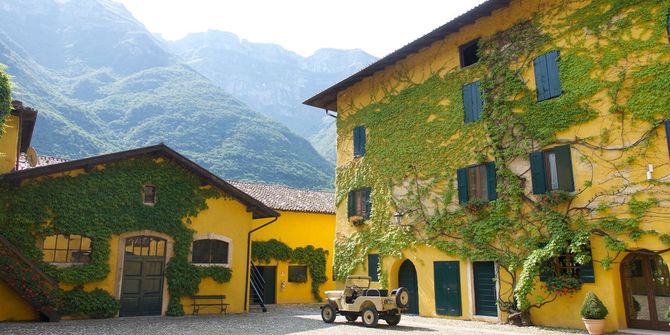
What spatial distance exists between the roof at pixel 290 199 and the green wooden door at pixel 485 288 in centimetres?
1128

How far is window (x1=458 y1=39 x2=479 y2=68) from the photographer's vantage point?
16.0 meters

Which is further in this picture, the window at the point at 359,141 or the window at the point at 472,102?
the window at the point at 359,141

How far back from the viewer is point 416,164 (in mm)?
17000

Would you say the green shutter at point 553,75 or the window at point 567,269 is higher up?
the green shutter at point 553,75

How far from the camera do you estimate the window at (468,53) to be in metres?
16.0

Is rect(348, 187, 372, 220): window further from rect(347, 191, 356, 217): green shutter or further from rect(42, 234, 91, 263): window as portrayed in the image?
rect(42, 234, 91, 263): window

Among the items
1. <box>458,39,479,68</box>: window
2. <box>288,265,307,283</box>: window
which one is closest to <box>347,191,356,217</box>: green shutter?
<box>288,265,307,283</box>: window

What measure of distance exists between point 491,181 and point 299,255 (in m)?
12.0

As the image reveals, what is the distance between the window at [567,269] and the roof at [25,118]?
15.9 metres

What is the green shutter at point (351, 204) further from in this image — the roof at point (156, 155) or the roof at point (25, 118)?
the roof at point (25, 118)

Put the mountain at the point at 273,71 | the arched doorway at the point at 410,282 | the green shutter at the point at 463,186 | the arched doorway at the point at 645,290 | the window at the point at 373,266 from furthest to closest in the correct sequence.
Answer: the mountain at the point at 273,71
the window at the point at 373,266
the arched doorway at the point at 410,282
the green shutter at the point at 463,186
the arched doorway at the point at 645,290

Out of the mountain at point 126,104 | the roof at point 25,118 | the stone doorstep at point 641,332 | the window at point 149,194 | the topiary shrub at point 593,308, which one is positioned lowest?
the stone doorstep at point 641,332

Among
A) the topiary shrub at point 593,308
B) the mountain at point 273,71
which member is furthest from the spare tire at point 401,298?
the mountain at point 273,71

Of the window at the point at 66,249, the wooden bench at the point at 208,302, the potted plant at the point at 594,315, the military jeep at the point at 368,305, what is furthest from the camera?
the wooden bench at the point at 208,302
